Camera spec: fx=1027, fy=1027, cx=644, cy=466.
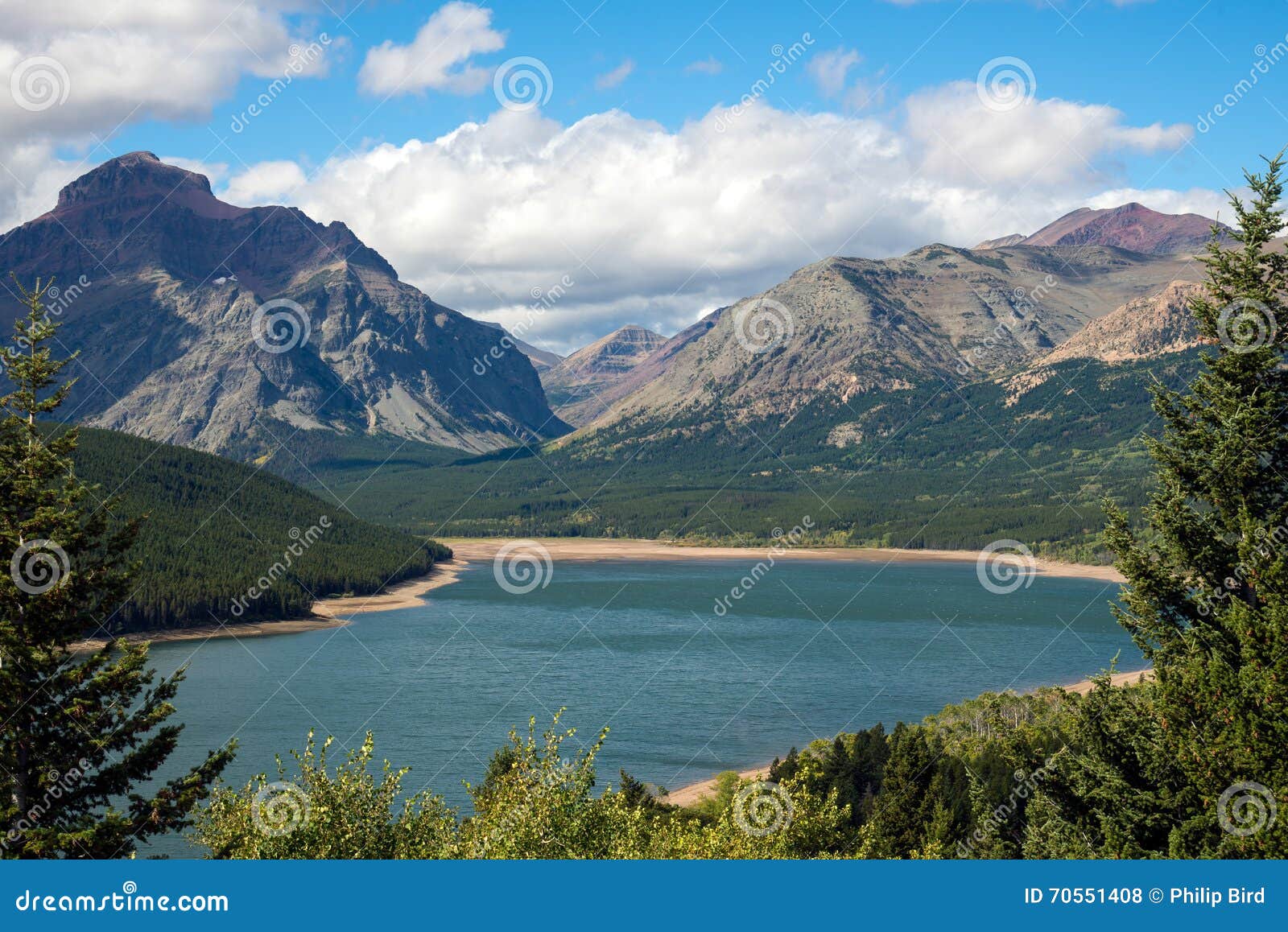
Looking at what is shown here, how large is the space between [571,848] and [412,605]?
160 m

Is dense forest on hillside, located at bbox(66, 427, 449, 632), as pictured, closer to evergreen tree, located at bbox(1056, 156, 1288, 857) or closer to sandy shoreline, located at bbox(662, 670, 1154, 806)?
sandy shoreline, located at bbox(662, 670, 1154, 806)

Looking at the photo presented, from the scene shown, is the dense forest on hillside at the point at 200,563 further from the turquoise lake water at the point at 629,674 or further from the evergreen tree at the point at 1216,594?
the evergreen tree at the point at 1216,594

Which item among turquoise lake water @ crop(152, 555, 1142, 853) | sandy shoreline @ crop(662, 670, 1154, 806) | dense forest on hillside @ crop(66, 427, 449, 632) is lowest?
sandy shoreline @ crop(662, 670, 1154, 806)

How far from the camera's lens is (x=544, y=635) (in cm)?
14312

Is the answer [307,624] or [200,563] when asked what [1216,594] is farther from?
[200,563]

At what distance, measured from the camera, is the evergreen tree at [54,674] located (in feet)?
89.9

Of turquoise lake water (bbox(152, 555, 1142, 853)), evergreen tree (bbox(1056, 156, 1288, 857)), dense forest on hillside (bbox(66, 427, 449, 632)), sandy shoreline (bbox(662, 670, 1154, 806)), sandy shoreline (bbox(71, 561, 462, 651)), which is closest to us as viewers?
evergreen tree (bbox(1056, 156, 1288, 857))

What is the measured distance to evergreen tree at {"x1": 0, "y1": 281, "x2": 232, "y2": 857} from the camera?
2739cm

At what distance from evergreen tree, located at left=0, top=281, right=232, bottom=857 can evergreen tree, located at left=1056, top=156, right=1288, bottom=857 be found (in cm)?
2534

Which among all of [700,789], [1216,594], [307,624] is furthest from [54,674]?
[307,624]

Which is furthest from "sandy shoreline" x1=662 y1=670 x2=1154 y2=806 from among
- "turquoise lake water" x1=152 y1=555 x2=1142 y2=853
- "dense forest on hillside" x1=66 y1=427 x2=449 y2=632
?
"dense forest on hillside" x1=66 y1=427 x2=449 y2=632

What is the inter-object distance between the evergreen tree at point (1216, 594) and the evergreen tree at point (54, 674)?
83.1ft

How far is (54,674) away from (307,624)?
130999 millimetres

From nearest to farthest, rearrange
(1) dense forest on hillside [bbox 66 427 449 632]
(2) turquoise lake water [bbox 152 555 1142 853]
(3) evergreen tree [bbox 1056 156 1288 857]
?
(3) evergreen tree [bbox 1056 156 1288 857]
(2) turquoise lake water [bbox 152 555 1142 853]
(1) dense forest on hillside [bbox 66 427 449 632]
